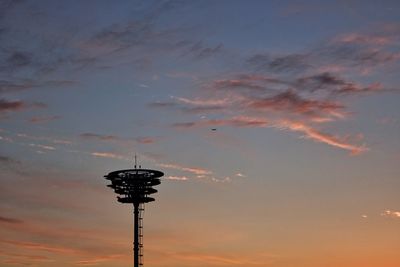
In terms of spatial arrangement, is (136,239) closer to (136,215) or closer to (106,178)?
(136,215)

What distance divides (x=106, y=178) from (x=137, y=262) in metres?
16.9

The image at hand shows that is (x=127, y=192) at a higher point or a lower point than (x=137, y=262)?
higher

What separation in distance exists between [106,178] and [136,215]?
9.41 metres

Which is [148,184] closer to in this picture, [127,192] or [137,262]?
[127,192]

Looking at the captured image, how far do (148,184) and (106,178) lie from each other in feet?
27.4

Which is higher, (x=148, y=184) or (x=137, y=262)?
(x=148, y=184)

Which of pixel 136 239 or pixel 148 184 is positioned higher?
pixel 148 184

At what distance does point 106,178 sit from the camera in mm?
124250

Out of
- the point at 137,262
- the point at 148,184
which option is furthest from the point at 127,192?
the point at 137,262

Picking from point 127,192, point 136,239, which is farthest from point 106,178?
point 136,239

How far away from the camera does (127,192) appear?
124 m

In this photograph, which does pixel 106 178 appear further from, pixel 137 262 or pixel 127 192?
pixel 137 262

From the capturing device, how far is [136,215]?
126438 millimetres
